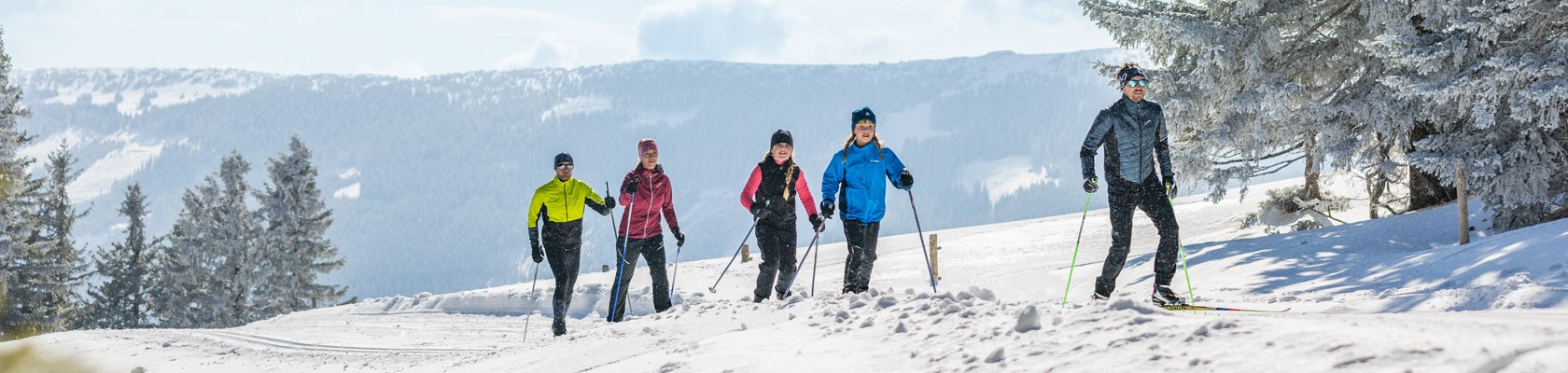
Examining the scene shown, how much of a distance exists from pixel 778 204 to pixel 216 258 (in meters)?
33.9

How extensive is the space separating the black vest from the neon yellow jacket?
1858 millimetres

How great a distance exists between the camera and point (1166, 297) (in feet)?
23.0

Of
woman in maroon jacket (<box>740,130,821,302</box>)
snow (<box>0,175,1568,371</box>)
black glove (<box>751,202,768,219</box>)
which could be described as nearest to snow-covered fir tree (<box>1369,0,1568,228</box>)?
snow (<box>0,175,1568,371</box>)

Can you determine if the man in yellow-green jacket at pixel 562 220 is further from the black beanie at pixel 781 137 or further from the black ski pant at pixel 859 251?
the black ski pant at pixel 859 251

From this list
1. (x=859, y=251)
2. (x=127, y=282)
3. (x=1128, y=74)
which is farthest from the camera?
(x=127, y=282)

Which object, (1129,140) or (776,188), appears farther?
(776,188)

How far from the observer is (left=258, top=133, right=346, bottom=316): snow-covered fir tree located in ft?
115

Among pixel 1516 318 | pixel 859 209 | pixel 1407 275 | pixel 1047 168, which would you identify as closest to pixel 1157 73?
pixel 1407 275

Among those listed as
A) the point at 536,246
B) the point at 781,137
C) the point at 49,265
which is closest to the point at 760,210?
the point at 781,137

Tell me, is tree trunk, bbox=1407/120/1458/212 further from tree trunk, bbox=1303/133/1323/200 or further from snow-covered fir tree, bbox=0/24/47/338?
snow-covered fir tree, bbox=0/24/47/338

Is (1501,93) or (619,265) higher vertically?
(1501,93)

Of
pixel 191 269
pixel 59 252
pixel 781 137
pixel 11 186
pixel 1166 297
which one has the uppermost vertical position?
pixel 11 186

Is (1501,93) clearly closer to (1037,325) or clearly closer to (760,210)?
(760,210)

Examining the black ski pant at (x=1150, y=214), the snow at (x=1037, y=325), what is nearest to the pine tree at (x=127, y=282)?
the snow at (x=1037, y=325)
